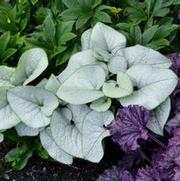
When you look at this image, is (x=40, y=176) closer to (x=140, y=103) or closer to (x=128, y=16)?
(x=140, y=103)

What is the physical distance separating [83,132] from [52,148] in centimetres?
21

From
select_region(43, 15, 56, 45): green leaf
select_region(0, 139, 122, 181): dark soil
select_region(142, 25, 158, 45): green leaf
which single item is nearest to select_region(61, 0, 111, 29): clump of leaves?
select_region(43, 15, 56, 45): green leaf

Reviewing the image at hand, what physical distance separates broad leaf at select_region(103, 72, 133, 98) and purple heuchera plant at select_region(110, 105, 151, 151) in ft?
0.40

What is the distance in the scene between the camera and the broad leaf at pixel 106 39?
267cm

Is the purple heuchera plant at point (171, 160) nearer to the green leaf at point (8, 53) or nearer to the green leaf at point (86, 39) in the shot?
the green leaf at point (86, 39)

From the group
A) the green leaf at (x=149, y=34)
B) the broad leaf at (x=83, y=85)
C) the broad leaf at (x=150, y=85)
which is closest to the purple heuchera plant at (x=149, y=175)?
the broad leaf at (x=150, y=85)

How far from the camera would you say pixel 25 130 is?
2.70 metres

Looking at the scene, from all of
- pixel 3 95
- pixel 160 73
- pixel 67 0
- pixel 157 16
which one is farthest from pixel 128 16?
pixel 3 95

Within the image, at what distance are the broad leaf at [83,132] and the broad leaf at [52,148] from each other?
3.4 inches

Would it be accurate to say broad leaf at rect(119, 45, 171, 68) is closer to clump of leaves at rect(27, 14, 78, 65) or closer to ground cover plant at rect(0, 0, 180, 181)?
ground cover plant at rect(0, 0, 180, 181)

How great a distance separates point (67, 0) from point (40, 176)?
907mm

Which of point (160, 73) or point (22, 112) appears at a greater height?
point (160, 73)

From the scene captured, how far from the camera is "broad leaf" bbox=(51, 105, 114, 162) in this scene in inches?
98.5

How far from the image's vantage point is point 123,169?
255 centimetres
